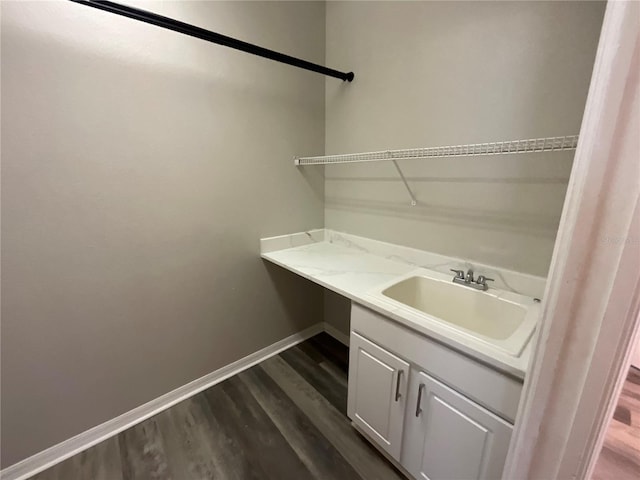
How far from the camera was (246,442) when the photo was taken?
150 cm

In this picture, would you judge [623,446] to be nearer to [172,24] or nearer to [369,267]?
[369,267]

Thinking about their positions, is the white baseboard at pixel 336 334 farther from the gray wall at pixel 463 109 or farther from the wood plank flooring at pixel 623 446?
the wood plank flooring at pixel 623 446

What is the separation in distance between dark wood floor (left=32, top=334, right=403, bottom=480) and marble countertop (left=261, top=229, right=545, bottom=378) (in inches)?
32.9

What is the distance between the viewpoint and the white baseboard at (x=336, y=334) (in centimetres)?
234

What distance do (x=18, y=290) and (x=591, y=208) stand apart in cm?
192

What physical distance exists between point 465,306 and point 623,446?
1112mm

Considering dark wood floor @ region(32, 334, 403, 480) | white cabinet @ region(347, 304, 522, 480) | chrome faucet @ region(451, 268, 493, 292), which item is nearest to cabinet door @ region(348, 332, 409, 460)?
white cabinet @ region(347, 304, 522, 480)

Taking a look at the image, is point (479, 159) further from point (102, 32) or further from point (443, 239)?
point (102, 32)

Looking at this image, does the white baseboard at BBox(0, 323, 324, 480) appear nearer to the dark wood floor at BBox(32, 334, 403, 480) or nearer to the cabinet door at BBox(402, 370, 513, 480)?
the dark wood floor at BBox(32, 334, 403, 480)

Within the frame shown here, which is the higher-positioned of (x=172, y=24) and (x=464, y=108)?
(x=172, y=24)

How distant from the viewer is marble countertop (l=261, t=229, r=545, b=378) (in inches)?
37.8

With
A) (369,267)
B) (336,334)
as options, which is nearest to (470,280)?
(369,267)

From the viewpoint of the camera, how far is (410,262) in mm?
1780

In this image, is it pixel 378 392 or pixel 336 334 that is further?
pixel 336 334
